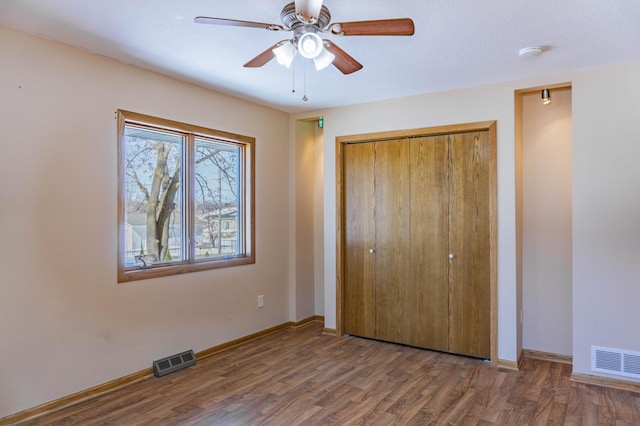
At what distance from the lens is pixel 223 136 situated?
396 centimetres

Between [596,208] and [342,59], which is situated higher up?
[342,59]

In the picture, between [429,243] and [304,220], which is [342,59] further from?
[304,220]

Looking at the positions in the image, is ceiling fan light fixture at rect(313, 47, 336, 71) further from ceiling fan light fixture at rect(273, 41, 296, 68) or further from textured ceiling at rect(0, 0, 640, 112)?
textured ceiling at rect(0, 0, 640, 112)

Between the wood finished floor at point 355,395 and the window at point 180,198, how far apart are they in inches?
35.6

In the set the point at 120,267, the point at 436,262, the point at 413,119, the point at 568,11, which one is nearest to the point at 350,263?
the point at 436,262

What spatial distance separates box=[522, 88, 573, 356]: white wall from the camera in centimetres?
369

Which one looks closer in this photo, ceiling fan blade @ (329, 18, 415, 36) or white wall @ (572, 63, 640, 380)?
ceiling fan blade @ (329, 18, 415, 36)

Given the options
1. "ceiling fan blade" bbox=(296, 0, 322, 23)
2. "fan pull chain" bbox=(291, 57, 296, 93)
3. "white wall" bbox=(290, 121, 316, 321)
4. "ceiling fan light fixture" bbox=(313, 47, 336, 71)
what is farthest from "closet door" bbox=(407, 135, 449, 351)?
"ceiling fan blade" bbox=(296, 0, 322, 23)

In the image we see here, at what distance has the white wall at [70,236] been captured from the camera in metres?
2.54

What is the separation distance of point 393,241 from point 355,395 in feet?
5.36

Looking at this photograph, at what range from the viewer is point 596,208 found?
324 cm

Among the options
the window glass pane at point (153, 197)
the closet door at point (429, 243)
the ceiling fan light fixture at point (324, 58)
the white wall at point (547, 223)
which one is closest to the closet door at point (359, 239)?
the closet door at point (429, 243)

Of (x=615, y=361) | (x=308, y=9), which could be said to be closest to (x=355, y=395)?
(x=615, y=361)

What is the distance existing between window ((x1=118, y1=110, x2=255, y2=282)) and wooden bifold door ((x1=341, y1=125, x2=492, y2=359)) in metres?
1.15
